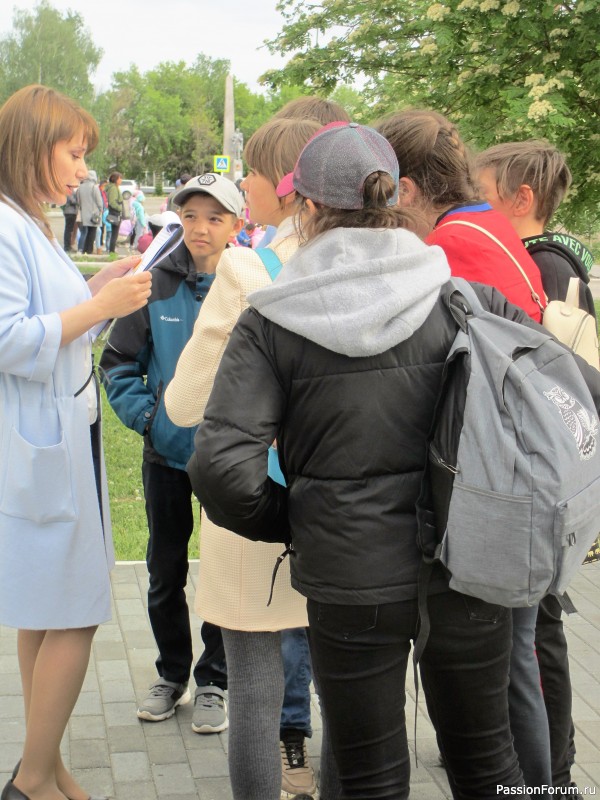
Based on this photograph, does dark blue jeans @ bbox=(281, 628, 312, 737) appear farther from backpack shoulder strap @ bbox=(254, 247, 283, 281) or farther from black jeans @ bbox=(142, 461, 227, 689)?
backpack shoulder strap @ bbox=(254, 247, 283, 281)

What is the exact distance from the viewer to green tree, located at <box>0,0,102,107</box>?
258 ft

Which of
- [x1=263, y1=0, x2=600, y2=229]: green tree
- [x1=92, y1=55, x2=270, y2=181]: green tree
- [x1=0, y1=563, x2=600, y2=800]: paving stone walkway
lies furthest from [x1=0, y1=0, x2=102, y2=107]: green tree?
[x1=0, y1=563, x2=600, y2=800]: paving stone walkway

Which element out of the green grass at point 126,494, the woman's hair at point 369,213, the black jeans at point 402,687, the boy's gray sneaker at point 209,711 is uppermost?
the woman's hair at point 369,213

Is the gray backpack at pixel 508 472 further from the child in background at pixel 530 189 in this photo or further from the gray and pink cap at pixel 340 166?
the child in background at pixel 530 189

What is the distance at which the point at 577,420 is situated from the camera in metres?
Answer: 2.12

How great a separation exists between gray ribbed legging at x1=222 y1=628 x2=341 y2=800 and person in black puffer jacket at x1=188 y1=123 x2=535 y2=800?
1.50 feet

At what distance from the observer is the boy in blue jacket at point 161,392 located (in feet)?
11.4

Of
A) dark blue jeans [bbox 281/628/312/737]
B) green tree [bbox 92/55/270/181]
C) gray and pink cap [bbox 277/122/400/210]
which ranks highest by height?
green tree [bbox 92/55/270/181]

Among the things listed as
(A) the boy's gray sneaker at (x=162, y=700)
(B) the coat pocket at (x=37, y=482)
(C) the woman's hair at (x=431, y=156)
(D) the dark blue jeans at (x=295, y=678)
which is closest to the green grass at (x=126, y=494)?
(A) the boy's gray sneaker at (x=162, y=700)

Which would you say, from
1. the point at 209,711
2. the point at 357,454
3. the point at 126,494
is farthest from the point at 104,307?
the point at 126,494

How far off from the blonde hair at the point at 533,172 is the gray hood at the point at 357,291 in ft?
4.08

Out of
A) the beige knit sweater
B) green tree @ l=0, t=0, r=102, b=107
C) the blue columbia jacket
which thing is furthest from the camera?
green tree @ l=0, t=0, r=102, b=107

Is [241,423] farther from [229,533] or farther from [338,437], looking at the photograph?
[229,533]

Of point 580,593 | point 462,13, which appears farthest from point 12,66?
point 580,593
